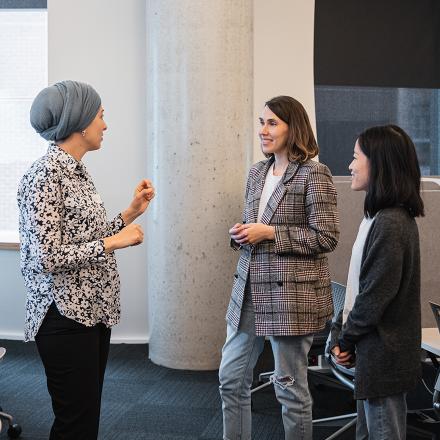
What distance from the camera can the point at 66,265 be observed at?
7.35 ft

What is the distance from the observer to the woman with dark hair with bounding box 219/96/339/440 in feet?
9.42

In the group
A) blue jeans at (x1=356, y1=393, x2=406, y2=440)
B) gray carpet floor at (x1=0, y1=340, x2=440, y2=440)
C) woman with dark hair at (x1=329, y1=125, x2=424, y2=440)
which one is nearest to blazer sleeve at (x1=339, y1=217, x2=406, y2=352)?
woman with dark hair at (x1=329, y1=125, x2=424, y2=440)

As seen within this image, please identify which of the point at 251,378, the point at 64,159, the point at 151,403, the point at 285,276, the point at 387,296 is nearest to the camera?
the point at 387,296

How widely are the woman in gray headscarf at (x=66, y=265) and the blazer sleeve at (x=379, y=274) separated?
715mm

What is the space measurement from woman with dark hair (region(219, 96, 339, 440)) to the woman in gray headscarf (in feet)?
2.34

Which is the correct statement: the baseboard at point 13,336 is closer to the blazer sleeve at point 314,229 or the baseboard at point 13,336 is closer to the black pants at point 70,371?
the blazer sleeve at point 314,229

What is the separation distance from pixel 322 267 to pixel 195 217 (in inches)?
75.1

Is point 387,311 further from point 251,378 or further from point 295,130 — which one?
point 295,130

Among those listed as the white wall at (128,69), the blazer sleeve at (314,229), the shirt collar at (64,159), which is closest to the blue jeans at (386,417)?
the blazer sleeve at (314,229)

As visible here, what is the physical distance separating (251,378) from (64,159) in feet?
4.04

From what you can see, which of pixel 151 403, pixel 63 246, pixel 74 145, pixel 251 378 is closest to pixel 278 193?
pixel 251 378

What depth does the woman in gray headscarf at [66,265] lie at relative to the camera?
225cm

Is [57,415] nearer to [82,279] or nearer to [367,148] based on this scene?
[82,279]

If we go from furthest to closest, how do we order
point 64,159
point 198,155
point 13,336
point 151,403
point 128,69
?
1. point 13,336
2. point 128,69
3. point 198,155
4. point 151,403
5. point 64,159
